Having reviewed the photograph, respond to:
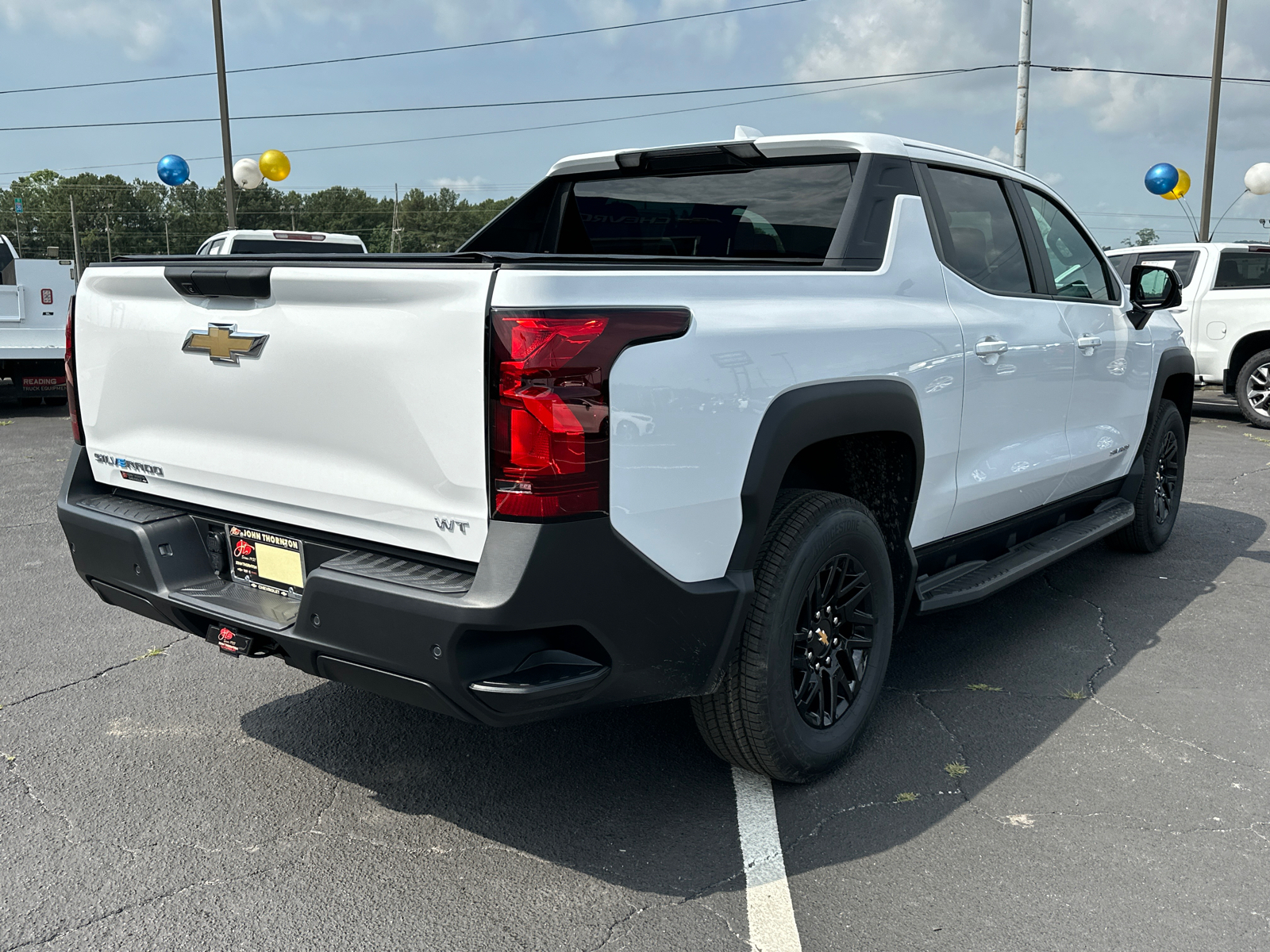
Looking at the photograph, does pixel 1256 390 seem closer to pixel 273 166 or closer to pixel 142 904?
pixel 142 904

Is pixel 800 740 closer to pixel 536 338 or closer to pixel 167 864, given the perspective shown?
pixel 536 338

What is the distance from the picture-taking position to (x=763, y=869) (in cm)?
283

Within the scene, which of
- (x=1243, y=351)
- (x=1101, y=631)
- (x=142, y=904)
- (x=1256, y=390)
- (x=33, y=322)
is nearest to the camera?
(x=142, y=904)

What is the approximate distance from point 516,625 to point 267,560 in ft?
3.02

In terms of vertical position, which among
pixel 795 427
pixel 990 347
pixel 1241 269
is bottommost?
pixel 795 427

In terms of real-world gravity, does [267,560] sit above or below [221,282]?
below

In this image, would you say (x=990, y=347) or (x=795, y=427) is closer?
(x=795, y=427)

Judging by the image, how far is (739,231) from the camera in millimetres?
4121

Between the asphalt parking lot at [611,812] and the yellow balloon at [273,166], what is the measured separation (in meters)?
17.7

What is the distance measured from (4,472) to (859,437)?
7655 mm

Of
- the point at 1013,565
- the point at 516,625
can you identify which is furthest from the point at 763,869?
the point at 1013,565

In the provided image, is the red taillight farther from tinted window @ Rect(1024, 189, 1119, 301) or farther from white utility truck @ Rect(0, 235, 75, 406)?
white utility truck @ Rect(0, 235, 75, 406)

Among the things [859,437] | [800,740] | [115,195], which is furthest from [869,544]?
[115,195]

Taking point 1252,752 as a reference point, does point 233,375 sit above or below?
above
